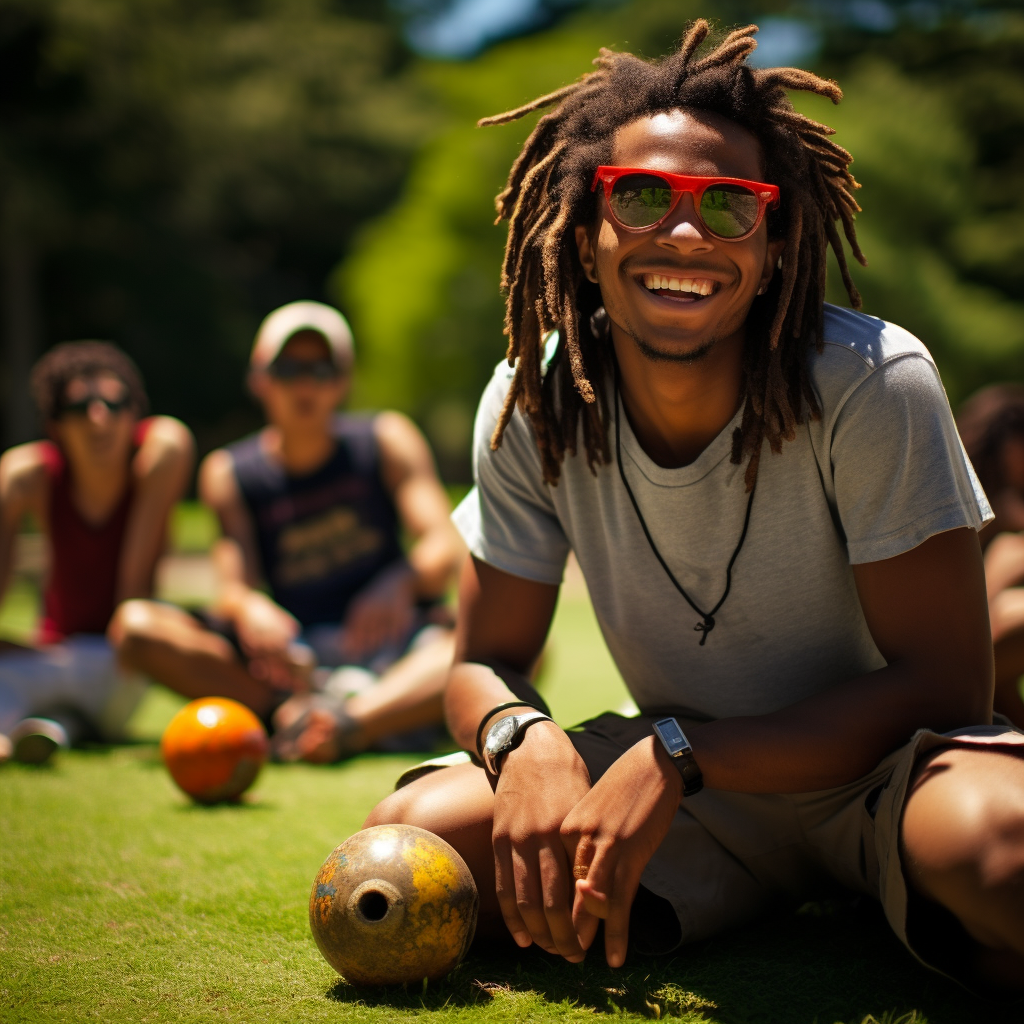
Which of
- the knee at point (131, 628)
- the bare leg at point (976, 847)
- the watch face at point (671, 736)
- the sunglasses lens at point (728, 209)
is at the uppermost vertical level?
the sunglasses lens at point (728, 209)

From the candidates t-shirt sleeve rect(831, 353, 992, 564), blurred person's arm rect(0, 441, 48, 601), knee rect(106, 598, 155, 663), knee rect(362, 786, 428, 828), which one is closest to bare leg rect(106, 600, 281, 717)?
knee rect(106, 598, 155, 663)

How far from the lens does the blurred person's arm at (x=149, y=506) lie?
612 centimetres

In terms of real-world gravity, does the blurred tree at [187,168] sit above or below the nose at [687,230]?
above

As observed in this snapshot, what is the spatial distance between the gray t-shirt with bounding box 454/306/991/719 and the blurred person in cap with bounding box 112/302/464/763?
2.50 metres

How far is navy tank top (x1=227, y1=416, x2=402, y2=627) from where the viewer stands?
20.2ft

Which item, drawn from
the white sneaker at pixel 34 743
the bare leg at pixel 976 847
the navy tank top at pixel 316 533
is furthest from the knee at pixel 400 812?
the navy tank top at pixel 316 533

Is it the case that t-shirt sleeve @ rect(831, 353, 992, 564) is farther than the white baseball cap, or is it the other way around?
the white baseball cap

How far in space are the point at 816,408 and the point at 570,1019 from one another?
4.75 feet

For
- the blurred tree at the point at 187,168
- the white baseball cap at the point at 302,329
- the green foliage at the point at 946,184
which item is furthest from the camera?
the green foliage at the point at 946,184

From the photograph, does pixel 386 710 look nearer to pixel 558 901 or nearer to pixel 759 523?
pixel 759 523

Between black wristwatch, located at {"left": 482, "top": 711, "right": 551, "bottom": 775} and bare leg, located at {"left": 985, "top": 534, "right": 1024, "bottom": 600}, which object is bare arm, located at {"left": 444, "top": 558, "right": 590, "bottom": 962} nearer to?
black wristwatch, located at {"left": 482, "top": 711, "right": 551, "bottom": 775}

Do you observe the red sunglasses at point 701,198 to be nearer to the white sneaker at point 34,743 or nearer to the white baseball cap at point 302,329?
the white baseball cap at point 302,329

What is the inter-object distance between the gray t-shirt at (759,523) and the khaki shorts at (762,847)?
0.24 m

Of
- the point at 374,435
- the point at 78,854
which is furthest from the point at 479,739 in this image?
the point at 374,435
